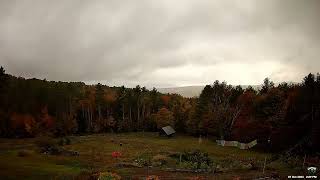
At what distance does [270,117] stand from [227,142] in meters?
14.4

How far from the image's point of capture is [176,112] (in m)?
139

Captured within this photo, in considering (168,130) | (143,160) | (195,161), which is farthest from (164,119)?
(195,161)

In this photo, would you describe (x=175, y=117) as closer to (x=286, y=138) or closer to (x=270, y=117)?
(x=270, y=117)

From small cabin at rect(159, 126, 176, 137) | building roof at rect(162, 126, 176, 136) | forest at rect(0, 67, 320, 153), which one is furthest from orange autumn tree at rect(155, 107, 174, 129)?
building roof at rect(162, 126, 176, 136)

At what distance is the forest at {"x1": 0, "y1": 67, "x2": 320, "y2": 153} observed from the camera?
7969cm

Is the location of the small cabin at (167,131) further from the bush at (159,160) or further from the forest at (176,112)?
the bush at (159,160)

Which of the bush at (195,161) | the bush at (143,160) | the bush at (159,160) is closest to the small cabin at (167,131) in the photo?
the bush at (143,160)

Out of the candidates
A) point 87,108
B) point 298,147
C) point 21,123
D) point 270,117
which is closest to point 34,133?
point 21,123

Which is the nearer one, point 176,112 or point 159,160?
point 159,160

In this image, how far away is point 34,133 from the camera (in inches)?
4555

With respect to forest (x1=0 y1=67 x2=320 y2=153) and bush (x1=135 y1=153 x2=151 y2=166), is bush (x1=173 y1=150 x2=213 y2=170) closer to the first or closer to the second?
bush (x1=135 y1=153 x2=151 y2=166)

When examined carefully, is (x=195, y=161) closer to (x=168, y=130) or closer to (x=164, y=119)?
(x=168, y=130)

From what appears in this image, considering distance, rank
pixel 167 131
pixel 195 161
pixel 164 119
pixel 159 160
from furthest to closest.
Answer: pixel 164 119 → pixel 167 131 → pixel 159 160 → pixel 195 161

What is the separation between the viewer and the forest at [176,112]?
79.7m
